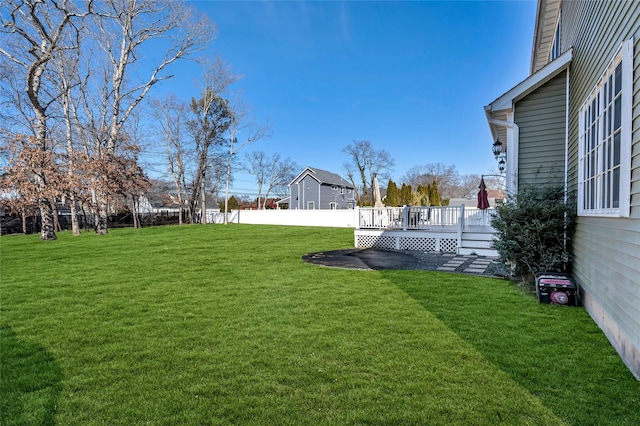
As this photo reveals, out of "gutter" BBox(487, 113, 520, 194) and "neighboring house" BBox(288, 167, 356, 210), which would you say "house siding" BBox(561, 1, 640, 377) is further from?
"neighboring house" BBox(288, 167, 356, 210)

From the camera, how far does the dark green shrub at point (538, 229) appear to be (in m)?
5.40

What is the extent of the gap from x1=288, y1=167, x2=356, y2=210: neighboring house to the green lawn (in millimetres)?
30739

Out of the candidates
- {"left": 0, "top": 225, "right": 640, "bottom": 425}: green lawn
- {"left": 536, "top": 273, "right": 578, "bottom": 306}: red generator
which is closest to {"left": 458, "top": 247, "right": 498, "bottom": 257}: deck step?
{"left": 0, "top": 225, "right": 640, "bottom": 425}: green lawn

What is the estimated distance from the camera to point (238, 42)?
1697 centimetres

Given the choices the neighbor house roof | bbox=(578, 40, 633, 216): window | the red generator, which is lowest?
the red generator

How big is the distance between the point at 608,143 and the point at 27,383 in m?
5.81

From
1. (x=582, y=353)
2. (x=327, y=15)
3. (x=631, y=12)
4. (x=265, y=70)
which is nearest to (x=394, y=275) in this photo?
(x=582, y=353)

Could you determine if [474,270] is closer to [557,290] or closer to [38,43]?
[557,290]

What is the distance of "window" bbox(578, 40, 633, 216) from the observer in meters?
2.86

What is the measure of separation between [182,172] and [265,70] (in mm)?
15266

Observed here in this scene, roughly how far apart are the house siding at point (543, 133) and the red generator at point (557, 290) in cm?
214

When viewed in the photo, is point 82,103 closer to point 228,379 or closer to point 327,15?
point 327,15

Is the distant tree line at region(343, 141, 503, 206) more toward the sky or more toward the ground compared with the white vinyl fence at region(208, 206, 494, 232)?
more toward the sky

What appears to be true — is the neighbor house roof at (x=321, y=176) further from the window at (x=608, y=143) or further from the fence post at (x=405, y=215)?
the window at (x=608, y=143)
